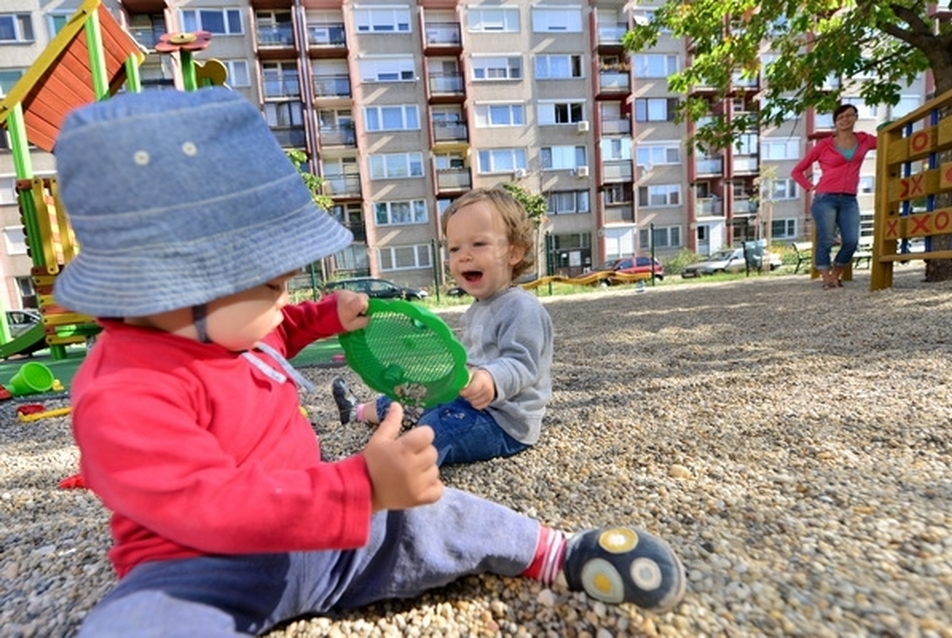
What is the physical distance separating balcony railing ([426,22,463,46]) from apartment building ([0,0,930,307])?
49 mm

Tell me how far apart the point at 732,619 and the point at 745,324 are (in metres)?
3.40

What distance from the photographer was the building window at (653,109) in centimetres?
2072

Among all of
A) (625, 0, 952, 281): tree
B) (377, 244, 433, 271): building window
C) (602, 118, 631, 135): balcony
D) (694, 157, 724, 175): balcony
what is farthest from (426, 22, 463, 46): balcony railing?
(625, 0, 952, 281): tree

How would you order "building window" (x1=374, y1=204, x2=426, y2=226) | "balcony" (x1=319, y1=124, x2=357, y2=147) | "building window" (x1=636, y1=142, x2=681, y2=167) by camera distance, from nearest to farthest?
"balcony" (x1=319, y1=124, x2=357, y2=147) → "building window" (x1=374, y1=204, x2=426, y2=226) → "building window" (x1=636, y1=142, x2=681, y2=167)

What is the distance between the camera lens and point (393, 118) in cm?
1914

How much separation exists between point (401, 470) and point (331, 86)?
20.2 metres

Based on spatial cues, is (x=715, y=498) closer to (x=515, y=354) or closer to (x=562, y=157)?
(x=515, y=354)

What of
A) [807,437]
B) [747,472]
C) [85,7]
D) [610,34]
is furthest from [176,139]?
[610,34]

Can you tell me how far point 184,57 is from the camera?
3945 mm

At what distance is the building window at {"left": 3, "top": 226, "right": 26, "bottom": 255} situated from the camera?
16.7 meters

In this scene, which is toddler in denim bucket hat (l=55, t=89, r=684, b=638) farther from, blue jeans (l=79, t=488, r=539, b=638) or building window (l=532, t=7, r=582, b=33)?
building window (l=532, t=7, r=582, b=33)

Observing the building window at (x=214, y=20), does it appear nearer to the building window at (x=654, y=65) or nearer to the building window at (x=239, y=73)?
the building window at (x=239, y=73)

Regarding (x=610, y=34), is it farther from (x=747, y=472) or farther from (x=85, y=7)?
(x=747, y=472)

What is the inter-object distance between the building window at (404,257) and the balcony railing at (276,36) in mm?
7255
